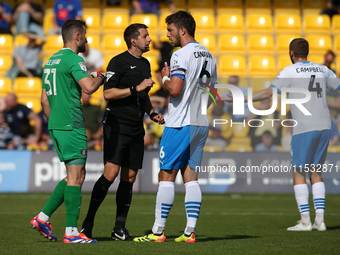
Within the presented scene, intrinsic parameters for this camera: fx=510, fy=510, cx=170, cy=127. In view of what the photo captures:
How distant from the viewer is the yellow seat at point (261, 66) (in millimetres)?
14102

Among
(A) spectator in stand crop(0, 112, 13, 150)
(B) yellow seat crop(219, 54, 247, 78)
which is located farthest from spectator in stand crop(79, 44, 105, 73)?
(B) yellow seat crop(219, 54, 247, 78)

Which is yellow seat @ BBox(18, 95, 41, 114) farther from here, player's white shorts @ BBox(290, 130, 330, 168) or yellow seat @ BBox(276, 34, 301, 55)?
player's white shorts @ BBox(290, 130, 330, 168)

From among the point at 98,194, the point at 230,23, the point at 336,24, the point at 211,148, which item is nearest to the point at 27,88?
the point at 211,148

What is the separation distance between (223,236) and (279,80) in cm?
197

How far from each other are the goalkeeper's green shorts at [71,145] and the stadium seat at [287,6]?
469 inches

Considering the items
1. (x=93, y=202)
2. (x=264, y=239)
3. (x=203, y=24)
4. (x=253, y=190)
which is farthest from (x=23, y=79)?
(x=264, y=239)

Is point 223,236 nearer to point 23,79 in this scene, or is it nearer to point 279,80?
point 279,80

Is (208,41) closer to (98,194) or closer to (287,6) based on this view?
(287,6)

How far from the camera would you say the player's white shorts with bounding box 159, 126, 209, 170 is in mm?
4949

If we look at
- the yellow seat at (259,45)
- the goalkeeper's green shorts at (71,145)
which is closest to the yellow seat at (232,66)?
the yellow seat at (259,45)

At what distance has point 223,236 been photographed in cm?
557

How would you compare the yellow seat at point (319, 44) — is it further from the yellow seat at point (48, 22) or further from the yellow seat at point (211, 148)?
the yellow seat at point (48, 22)

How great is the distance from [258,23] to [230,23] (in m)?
0.83

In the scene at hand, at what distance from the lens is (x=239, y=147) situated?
1065cm
